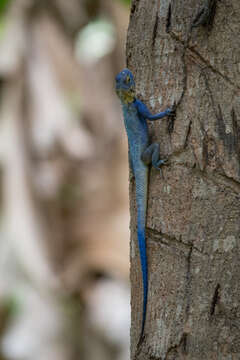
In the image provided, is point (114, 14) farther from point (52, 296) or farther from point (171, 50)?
point (171, 50)

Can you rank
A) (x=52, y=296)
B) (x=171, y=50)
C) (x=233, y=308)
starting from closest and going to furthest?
(x=233, y=308) < (x=171, y=50) < (x=52, y=296)

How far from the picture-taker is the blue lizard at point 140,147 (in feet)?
7.66

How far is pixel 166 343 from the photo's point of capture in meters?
2.27

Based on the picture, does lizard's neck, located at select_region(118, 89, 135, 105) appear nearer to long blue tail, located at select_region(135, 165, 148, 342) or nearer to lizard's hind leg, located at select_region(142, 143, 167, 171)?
lizard's hind leg, located at select_region(142, 143, 167, 171)

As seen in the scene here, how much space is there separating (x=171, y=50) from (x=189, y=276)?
3.09 feet

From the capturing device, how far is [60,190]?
7617mm

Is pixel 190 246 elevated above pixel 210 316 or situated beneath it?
elevated above

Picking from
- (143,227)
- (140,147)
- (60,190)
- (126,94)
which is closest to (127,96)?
(126,94)

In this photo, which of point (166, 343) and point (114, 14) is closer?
point (166, 343)

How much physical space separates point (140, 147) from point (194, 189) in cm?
48

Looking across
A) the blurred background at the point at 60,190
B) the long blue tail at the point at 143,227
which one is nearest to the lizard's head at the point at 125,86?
the long blue tail at the point at 143,227

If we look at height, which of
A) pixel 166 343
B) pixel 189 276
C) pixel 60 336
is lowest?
pixel 60 336

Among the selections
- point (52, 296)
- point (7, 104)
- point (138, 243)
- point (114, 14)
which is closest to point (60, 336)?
point (52, 296)

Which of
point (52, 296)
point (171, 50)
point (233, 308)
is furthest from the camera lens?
point (52, 296)
